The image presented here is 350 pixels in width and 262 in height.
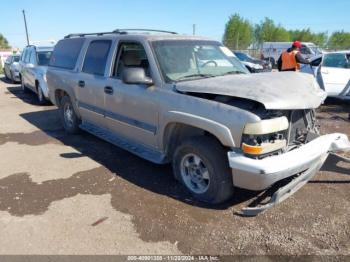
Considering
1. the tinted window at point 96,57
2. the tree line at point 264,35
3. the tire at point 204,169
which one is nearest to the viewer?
the tire at point 204,169

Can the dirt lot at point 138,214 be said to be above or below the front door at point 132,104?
below

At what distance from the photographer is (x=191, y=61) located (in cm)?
452

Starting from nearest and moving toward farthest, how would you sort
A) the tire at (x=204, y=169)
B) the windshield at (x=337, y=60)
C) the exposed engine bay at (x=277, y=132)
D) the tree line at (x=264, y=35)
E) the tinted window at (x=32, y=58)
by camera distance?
the exposed engine bay at (x=277, y=132), the tire at (x=204, y=169), the windshield at (x=337, y=60), the tinted window at (x=32, y=58), the tree line at (x=264, y=35)

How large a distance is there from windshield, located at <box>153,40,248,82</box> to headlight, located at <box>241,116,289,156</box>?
130 cm

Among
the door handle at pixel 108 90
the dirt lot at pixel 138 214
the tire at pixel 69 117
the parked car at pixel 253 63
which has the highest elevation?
the door handle at pixel 108 90

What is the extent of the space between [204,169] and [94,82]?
8.55 feet

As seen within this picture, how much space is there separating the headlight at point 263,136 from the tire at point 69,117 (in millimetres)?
4254

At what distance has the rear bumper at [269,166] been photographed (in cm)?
324

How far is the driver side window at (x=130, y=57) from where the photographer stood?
15.3ft

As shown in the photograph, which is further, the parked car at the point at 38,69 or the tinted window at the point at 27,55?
the tinted window at the point at 27,55

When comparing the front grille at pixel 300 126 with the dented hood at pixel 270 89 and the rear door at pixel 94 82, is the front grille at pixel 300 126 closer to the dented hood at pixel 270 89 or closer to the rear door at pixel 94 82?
the dented hood at pixel 270 89

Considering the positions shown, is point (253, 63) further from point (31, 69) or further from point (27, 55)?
point (31, 69)

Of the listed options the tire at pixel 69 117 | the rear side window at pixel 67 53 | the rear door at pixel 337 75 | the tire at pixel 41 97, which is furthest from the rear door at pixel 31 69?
the rear door at pixel 337 75

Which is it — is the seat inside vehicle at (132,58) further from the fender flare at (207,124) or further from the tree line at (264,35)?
the tree line at (264,35)
